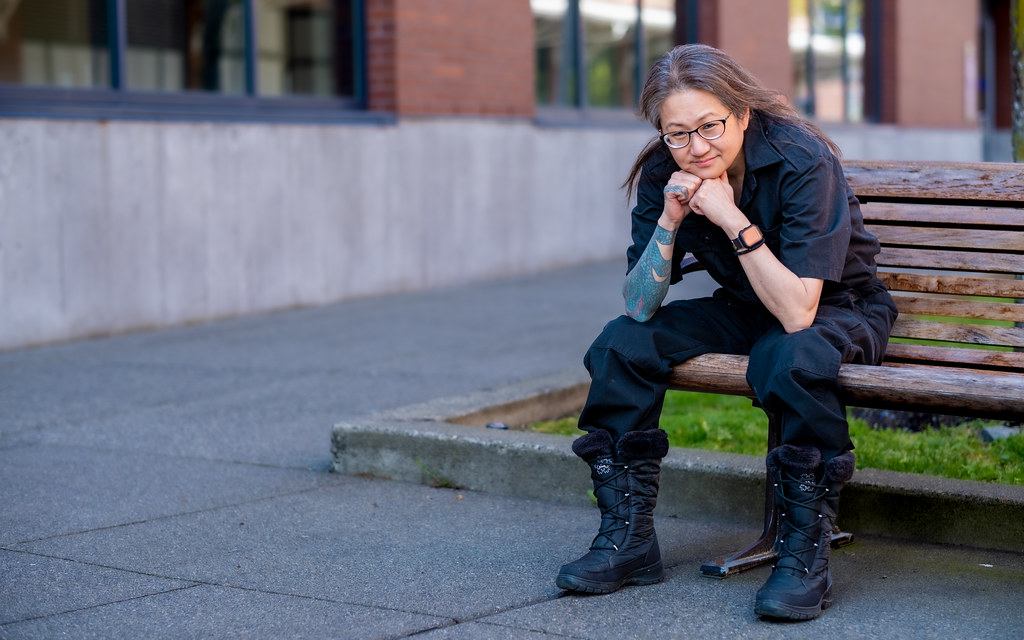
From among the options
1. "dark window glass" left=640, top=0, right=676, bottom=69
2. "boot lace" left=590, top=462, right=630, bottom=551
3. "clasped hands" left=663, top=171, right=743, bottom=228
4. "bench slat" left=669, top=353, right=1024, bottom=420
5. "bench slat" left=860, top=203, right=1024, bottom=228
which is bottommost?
"boot lace" left=590, top=462, right=630, bottom=551

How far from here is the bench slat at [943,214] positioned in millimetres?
3504

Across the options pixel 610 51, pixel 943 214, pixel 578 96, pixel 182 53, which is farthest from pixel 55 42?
pixel 610 51

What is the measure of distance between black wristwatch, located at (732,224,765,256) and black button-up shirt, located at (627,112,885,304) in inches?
2.7

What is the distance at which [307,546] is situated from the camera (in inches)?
138

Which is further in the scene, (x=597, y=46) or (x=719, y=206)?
(x=597, y=46)

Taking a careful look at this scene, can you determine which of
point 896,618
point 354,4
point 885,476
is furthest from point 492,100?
point 896,618

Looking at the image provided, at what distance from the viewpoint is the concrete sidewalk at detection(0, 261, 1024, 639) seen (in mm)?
2904

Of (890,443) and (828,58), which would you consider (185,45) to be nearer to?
(890,443)

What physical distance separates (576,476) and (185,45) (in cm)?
541

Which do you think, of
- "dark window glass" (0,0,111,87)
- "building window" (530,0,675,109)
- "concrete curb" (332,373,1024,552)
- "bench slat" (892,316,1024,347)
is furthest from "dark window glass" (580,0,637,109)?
"bench slat" (892,316,1024,347)

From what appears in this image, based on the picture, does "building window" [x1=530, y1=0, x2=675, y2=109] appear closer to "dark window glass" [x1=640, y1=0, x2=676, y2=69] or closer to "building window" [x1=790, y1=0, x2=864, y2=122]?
"dark window glass" [x1=640, y1=0, x2=676, y2=69]

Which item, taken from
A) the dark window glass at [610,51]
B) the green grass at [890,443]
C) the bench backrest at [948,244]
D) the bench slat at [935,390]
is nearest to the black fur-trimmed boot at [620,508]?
the bench slat at [935,390]

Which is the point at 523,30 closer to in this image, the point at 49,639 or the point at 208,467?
the point at 208,467

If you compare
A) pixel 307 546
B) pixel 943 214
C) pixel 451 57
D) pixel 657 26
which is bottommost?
pixel 307 546
